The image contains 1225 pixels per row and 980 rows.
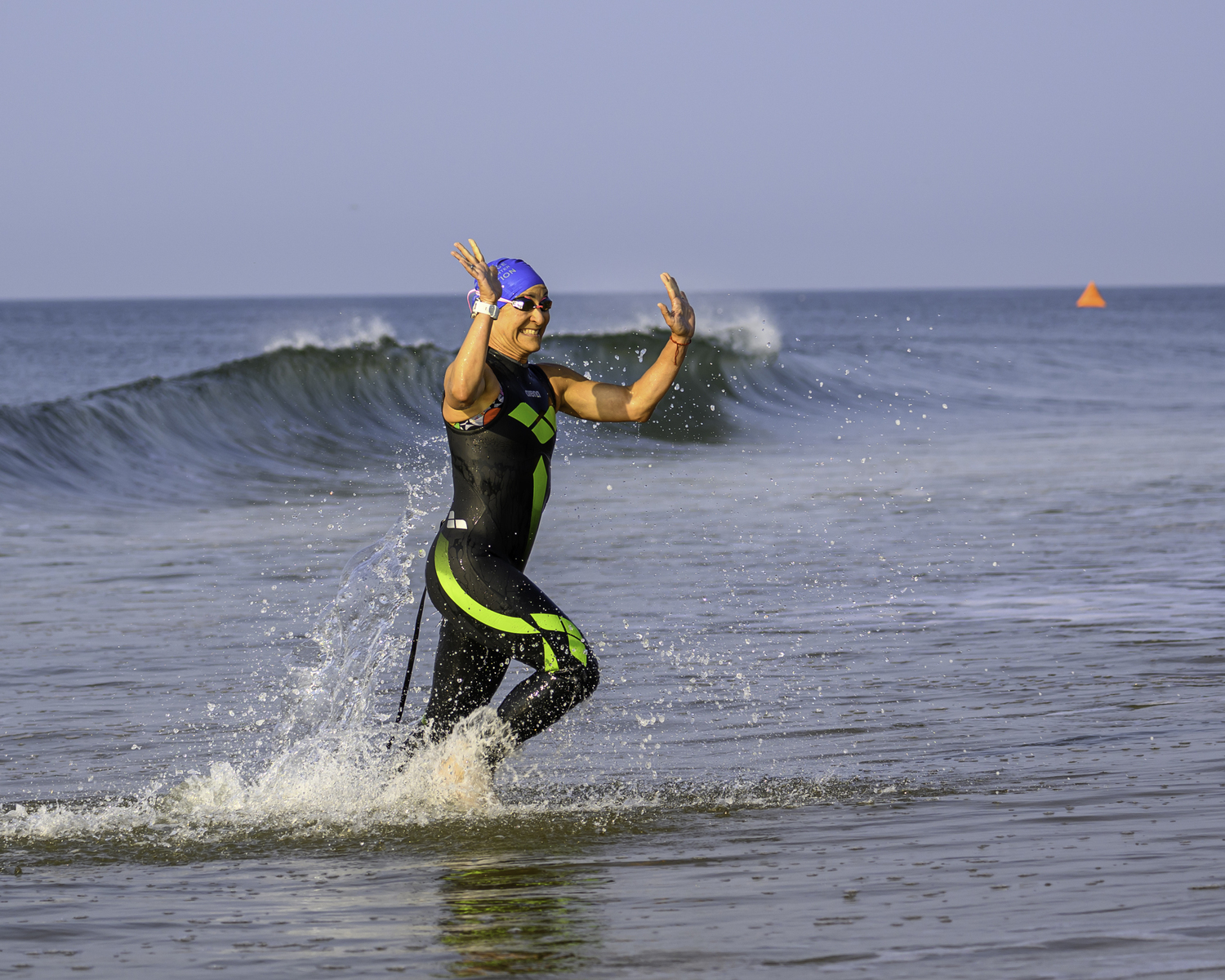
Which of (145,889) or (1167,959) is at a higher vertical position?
(1167,959)

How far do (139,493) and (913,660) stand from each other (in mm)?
10564

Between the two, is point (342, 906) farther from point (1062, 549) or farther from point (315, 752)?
point (1062, 549)

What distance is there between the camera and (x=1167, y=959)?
3.31 meters

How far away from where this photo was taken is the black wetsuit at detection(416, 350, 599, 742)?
4.73 meters

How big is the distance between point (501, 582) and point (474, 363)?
2.34 ft

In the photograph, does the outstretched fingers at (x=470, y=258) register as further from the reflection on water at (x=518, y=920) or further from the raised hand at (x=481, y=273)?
the reflection on water at (x=518, y=920)

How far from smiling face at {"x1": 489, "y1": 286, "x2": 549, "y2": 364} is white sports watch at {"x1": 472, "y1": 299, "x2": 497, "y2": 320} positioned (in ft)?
0.80

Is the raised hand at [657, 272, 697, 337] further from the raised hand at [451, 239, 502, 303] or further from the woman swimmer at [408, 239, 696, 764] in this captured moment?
the raised hand at [451, 239, 502, 303]

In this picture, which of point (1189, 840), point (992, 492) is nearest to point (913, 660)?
point (1189, 840)

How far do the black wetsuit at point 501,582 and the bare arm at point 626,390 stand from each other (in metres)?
0.09

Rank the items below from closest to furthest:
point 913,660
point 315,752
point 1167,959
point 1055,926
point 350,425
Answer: point 1167,959
point 1055,926
point 315,752
point 913,660
point 350,425

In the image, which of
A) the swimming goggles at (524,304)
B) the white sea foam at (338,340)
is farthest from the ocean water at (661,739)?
the white sea foam at (338,340)

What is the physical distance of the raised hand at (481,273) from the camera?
15.3 ft

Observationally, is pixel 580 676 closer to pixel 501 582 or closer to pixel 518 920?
pixel 501 582
